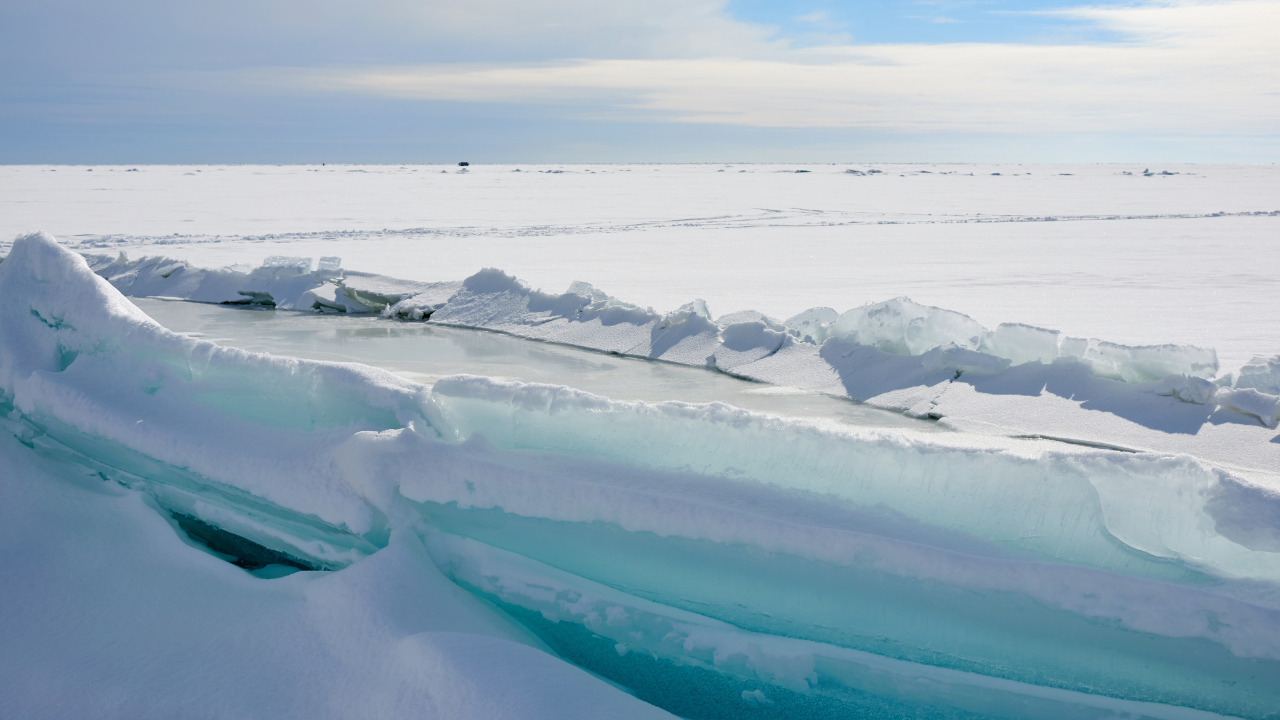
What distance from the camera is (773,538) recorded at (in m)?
1.62

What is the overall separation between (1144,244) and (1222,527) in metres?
10.4

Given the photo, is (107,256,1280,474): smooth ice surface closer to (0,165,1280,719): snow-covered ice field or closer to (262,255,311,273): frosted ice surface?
(0,165,1280,719): snow-covered ice field

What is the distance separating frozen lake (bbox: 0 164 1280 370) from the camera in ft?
20.5

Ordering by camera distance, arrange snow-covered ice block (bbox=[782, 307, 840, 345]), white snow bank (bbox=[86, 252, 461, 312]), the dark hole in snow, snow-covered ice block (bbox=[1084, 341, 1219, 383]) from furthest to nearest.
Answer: white snow bank (bbox=[86, 252, 461, 312]) → snow-covered ice block (bbox=[782, 307, 840, 345]) → snow-covered ice block (bbox=[1084, 341, 1219, 383]) → the dark hole in snow

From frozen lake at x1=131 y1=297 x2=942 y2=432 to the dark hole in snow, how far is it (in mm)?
1736

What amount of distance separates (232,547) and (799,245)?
9557 millimetres

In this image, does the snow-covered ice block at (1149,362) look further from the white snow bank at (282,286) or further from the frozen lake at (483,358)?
the white snow bank at (282,286)

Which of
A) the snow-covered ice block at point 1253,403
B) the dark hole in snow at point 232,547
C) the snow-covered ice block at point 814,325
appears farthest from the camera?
the snow-covered ice block at point 814,325

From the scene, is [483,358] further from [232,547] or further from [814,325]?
[232,547]

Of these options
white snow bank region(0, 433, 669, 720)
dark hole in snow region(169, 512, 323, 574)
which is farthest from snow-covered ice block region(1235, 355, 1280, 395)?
dark hole in snow region(169, 512, 323, 574)

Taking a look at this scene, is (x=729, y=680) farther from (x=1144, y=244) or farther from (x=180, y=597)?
(x=1144, y=244)

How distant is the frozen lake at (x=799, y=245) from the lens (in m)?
6.26

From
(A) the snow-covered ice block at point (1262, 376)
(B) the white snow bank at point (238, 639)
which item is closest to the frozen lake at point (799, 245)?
(A) the snow-covered ice block at point (1262, 376)

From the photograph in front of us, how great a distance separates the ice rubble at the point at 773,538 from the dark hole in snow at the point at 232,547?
0.05m
